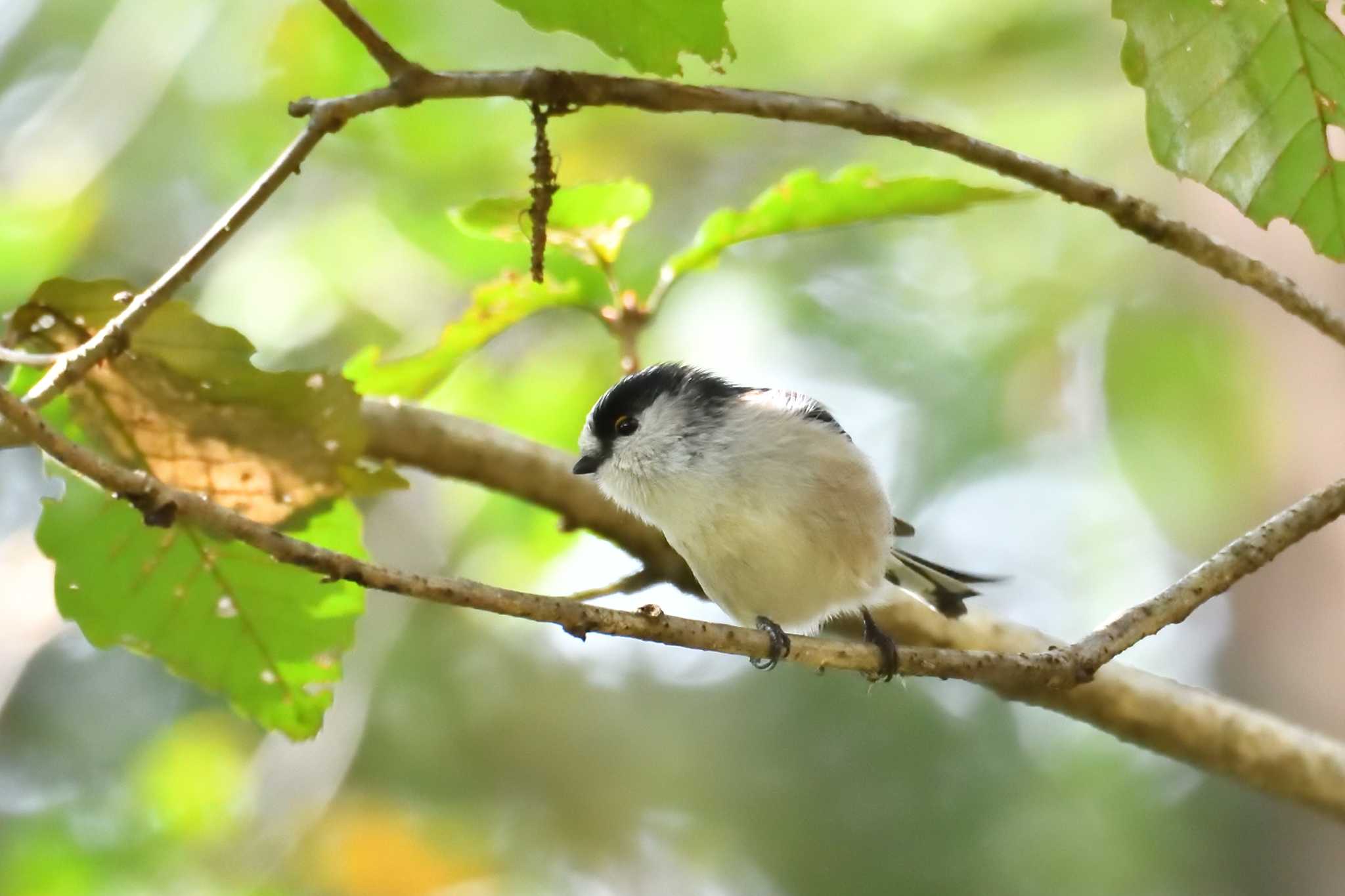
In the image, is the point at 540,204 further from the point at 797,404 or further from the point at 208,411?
the point at 797,404

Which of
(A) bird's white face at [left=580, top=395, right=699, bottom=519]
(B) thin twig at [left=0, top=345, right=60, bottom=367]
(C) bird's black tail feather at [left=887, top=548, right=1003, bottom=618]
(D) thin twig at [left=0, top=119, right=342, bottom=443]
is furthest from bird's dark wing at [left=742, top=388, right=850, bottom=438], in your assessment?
(B) thin twig at [left=0, top=345, right=60, bottom=367]

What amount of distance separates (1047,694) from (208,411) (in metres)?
1.56

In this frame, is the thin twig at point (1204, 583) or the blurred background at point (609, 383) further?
the blurred background at point (609, 383)

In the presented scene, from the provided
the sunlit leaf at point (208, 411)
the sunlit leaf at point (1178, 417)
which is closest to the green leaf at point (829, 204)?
the sunlit leaf at point (208, 411)

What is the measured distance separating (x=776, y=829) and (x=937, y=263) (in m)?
2.54

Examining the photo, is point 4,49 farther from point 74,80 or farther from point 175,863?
point 175,863

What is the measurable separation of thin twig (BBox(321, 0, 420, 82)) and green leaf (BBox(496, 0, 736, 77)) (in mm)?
168

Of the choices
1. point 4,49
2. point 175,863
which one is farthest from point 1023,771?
point 4,49

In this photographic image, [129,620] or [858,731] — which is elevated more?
[858,731]

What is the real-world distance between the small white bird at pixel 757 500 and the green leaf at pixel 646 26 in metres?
1.08

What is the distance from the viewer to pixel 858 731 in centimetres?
575

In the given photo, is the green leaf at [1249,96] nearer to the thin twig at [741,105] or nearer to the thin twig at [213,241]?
the thin twig at [741,105]

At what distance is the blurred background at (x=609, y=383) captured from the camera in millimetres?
3842

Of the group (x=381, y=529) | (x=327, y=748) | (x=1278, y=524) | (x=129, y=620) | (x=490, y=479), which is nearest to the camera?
(x=1278, y=524)
